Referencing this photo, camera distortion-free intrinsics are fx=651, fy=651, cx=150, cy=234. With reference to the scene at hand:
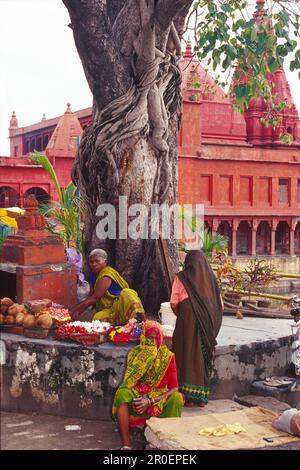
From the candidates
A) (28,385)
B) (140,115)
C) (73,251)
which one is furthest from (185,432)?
(140,115)

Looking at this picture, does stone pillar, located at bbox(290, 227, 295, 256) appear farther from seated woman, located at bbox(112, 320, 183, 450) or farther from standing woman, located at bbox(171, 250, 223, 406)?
seated woman, located at bbox(112, 320, 183, 450)

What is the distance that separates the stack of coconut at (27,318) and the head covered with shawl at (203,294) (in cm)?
114

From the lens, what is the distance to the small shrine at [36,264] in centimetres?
559

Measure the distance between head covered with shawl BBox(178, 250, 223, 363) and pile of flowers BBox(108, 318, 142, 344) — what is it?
523mm

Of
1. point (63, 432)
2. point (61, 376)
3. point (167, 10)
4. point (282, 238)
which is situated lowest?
point (63, 432)

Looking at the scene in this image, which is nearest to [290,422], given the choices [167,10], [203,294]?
[203,294]

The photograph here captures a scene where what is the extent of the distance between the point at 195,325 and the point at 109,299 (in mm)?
1009

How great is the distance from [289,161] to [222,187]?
3.83 meters

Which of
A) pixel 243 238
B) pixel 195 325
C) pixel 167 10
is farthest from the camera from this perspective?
pixel 243 238

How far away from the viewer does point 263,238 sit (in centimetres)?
3008

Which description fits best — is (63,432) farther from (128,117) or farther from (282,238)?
(282,238)

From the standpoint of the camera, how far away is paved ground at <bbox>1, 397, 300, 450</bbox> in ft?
14.0

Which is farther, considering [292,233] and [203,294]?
[292,233]

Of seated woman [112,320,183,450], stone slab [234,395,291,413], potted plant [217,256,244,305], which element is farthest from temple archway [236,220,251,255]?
seated woman [112,320,183,450]
